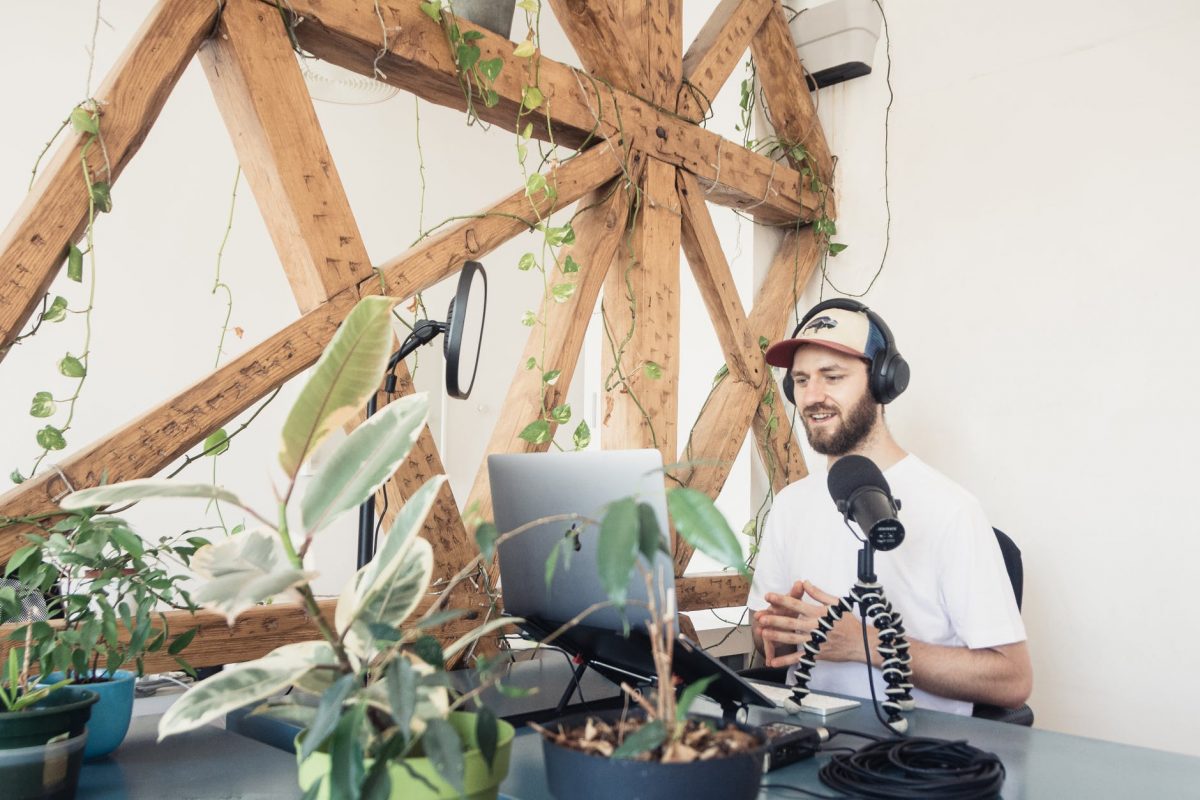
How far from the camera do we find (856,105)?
3.42 metres

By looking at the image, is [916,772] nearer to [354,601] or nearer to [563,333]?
[354,601]

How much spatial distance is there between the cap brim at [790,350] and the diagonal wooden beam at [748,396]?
0.33 meters

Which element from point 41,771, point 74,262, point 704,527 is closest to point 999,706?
point 704,527

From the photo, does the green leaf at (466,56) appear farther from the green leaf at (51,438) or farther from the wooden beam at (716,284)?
the green leaf at (51,438)

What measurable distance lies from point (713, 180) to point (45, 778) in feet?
7.79

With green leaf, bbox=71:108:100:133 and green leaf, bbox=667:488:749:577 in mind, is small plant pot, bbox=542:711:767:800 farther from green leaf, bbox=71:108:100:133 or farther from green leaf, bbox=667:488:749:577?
green leaf, bbox=71:108:100:133

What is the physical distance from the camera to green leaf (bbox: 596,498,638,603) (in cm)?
78

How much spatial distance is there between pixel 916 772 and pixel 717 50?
2.42 m

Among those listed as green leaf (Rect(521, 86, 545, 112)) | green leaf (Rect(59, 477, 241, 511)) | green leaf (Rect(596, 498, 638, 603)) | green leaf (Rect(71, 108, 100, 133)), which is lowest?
green leaf (Rect(596, 498, 638, 603))

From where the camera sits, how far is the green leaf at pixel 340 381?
37.7 inches

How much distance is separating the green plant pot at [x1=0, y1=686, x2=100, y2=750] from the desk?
550 mm

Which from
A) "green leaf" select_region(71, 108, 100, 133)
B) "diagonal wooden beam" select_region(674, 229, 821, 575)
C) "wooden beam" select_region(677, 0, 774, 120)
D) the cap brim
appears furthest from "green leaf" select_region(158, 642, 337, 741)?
"wooden beam" select_region(677, 0, 774, 120)

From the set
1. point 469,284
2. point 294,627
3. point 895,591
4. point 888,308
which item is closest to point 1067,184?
point 888,308

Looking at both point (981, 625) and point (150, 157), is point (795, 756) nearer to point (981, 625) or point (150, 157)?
point (981, 625)
